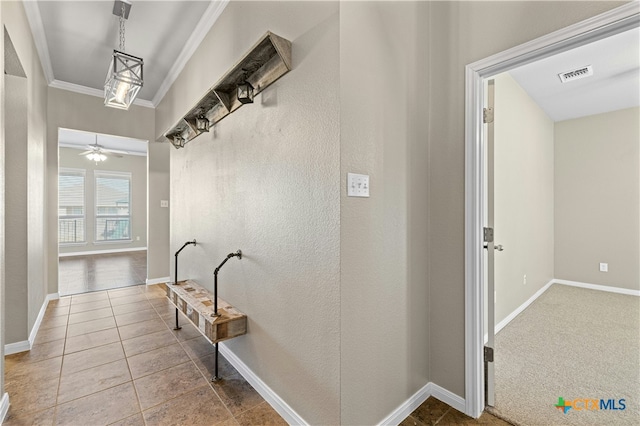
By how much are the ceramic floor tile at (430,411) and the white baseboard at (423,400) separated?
0.02 m

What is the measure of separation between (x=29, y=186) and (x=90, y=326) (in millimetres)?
1566

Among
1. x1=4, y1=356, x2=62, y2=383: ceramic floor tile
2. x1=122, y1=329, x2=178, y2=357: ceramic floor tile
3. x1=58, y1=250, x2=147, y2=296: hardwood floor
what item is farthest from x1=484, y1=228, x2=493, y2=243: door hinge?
x1=58, y1=250, x2=147, y2=296: hardwood floor

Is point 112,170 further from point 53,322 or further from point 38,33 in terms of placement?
point 53,322

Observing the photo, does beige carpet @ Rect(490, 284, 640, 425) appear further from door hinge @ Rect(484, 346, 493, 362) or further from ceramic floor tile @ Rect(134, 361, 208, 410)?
ceramic floor tile @ Rect(134, 361, 208, 410)

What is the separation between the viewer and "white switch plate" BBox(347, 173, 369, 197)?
1.41m

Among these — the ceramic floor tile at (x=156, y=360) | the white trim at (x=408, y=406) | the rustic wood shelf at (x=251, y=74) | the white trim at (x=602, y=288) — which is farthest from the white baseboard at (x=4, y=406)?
the white trim at (x=602, y=288)

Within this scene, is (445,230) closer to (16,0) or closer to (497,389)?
(497,389)

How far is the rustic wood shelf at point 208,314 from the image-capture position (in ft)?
6.48

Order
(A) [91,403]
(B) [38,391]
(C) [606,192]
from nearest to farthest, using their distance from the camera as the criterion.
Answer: (A) [91,403]
(B) [38,391]
(C) [606,192]

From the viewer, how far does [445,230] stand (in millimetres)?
1830

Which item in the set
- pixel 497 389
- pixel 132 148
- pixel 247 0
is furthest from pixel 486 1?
pixel 132 148

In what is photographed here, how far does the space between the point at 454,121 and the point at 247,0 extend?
174 cm

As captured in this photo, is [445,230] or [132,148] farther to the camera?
[132,148]

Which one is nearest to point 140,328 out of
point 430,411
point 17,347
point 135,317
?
point 135,317
